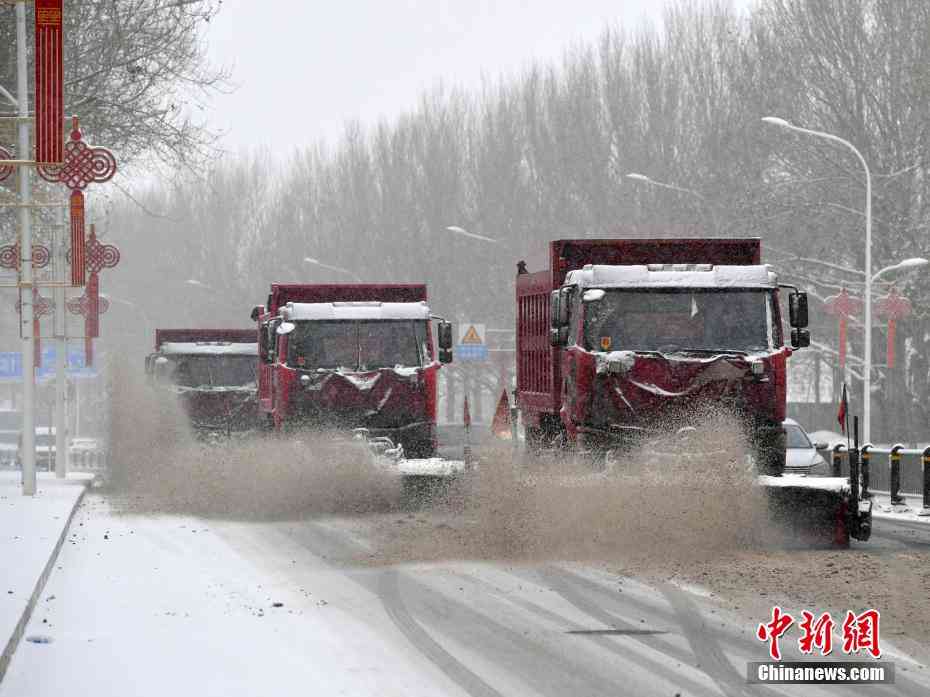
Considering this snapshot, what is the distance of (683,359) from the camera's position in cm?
1659

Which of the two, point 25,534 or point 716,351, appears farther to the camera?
point 25,534

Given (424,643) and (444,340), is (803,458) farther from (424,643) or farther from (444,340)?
(424,643)

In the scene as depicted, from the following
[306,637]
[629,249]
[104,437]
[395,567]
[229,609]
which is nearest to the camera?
[306,637]

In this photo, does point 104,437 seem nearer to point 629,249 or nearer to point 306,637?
point 629,249

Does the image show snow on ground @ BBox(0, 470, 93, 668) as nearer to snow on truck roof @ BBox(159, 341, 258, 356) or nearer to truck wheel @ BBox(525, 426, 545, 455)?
snow on truck roof @ BBox(159, 341, 258, 356)

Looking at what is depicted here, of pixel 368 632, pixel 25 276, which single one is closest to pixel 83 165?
pixel 25 276

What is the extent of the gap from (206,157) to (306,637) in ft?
77.3

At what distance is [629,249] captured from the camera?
18.5 m

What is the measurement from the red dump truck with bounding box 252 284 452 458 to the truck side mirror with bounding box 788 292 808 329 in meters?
6.46

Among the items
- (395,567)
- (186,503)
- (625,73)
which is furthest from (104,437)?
(625,73)

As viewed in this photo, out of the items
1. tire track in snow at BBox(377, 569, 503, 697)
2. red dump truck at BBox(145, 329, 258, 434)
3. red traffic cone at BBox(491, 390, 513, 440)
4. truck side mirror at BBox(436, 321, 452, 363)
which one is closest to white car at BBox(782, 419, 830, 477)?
red traffic cone at BBox(491, 390, 513, 440)

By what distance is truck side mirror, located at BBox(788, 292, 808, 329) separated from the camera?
1664 centimetres

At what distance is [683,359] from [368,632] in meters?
6.62

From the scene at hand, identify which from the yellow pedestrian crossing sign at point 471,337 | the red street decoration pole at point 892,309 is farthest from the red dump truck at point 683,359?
the yellow pedestrian crossing sign at point 471,337
